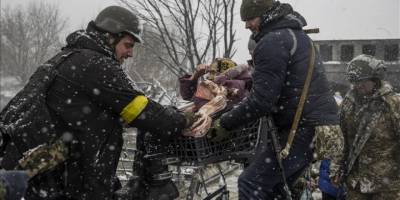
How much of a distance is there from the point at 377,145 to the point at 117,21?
303 centimetres

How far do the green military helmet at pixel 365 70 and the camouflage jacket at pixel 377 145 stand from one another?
16 centimetres

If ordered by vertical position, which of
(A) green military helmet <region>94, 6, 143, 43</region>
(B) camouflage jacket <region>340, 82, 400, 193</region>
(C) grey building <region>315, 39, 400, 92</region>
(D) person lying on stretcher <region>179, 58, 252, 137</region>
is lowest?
(C) grey building <region>315, 39, 400, 92</region>

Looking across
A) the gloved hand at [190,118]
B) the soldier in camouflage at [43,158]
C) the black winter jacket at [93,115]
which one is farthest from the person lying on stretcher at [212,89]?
the soldier in camouflage at [43,158]

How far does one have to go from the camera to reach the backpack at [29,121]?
2.95 m

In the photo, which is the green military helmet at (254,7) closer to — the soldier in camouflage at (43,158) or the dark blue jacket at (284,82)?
the dark blue jacket at (284,82)

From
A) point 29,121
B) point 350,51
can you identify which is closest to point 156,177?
point 29,121

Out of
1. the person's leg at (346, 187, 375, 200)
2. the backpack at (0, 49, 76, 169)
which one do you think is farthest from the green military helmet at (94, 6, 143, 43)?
the person's leg at (346, 187, 375, 200)

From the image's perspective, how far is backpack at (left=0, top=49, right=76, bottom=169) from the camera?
2951 millimetres

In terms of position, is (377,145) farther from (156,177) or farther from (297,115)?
(156,177)

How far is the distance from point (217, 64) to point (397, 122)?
198 cm

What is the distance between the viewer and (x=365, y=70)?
4723mm

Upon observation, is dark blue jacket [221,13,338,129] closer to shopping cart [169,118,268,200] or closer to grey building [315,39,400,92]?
shopping cart [169,118,268,200]

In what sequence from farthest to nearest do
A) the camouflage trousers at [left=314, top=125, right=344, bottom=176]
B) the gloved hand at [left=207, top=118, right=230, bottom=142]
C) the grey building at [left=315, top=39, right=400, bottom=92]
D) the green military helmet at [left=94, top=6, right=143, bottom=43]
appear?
the grey building at [left=315, top=39, right=400, bottom=92]
the camouflage trousers at [left=314, top=125, right=344, bottom=176]
the gloved hand at [left=207, top=118, right=230, bottom=142]
the green military helmet at [left=94, top=6, right=143, bottom=43]

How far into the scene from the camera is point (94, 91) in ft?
10.0
